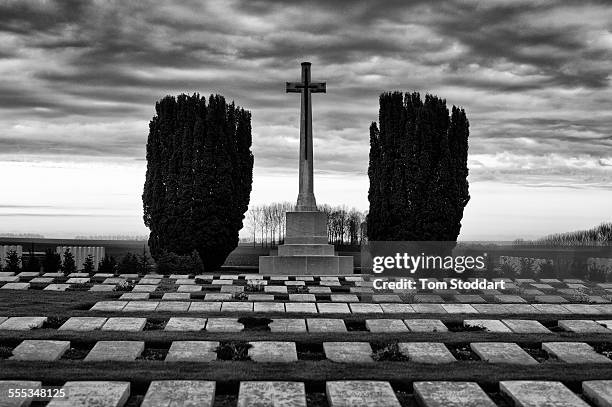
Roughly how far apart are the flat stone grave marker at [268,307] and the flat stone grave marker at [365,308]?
1.36 meters

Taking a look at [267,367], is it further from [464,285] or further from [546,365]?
[464,285]

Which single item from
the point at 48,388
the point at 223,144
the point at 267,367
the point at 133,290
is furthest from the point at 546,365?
the point at 223,144

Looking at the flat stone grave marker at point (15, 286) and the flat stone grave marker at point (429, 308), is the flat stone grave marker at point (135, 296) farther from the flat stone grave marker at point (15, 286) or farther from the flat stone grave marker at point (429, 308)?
the flat stone grave marker at point (429, 308)

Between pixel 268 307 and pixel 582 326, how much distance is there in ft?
18.4

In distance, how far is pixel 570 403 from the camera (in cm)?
705

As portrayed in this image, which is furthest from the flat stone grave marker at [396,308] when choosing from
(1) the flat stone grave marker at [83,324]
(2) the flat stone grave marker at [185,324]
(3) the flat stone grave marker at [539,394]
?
(3) the flat stone grave marker at [539,394]

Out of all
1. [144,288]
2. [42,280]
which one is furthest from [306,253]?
[42,280]

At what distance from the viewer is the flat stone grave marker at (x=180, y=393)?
6.90 metres

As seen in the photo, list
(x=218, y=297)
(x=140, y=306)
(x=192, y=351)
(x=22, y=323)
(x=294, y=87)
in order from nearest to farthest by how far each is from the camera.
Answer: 1. (x=192, y=351)
2. (x=22, y=323)
3. (x=140, y=306)
4. (x=218, y=297)
5. (x=294, y=87)

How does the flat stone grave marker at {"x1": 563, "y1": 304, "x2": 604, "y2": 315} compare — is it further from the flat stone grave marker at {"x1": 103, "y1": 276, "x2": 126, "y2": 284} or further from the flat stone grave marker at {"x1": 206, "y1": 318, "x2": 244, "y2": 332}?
the flat stone grave marker at {"x1": 103, "y1": 276, "x2": 126, "y2": 284}

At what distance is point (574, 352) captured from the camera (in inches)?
375

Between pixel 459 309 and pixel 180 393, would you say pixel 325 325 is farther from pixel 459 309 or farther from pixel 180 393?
pixel 180 393

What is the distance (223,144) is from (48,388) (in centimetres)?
1805

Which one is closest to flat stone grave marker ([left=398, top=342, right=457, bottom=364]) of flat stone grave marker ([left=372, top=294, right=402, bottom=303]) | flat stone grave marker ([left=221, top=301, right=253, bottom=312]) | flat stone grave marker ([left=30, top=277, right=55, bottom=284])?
flat stone grave marker ([left=221, top=301, right=253, bottom=312])
